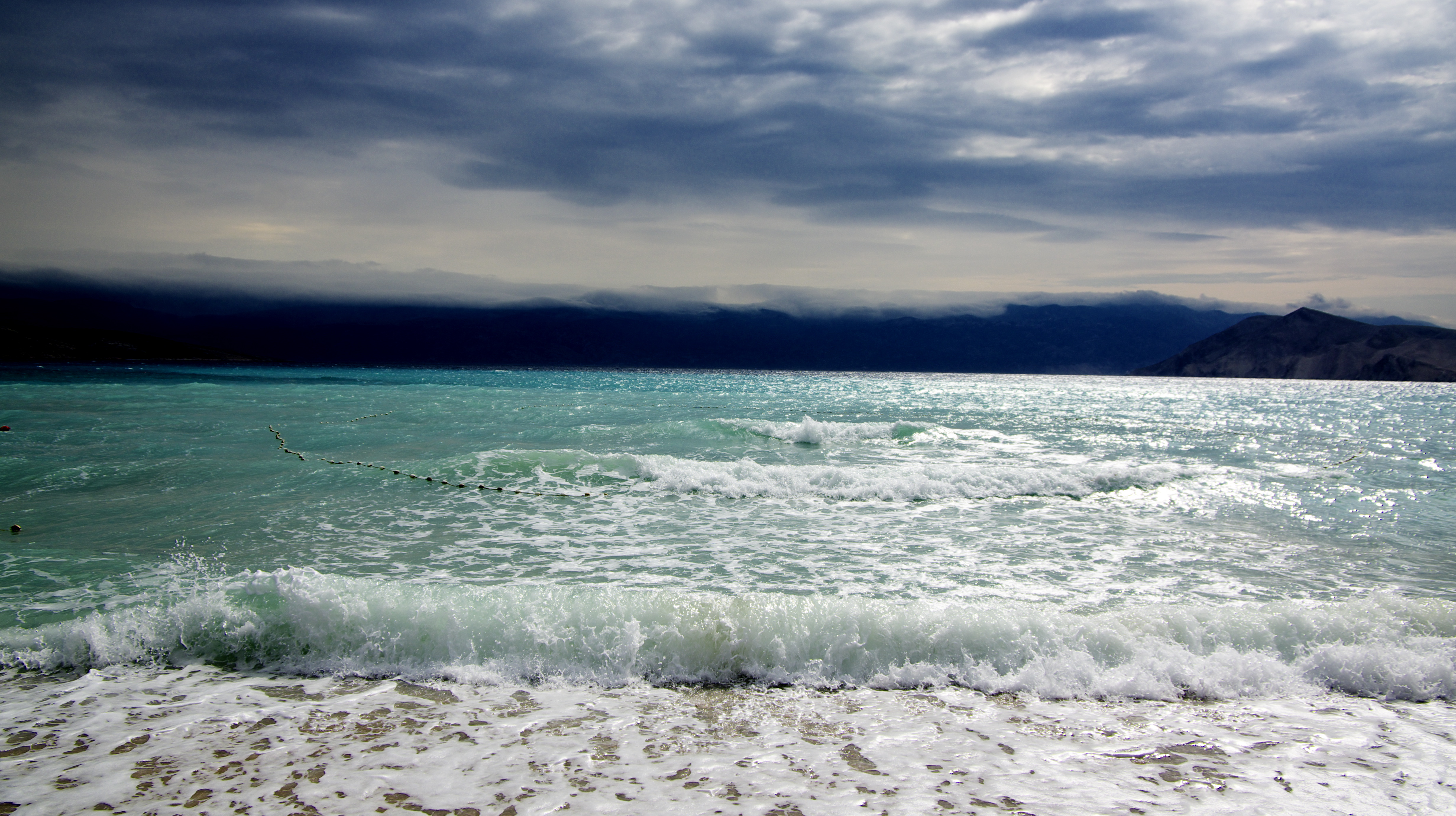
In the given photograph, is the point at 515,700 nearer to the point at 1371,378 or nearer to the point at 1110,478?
the point at 1110,478

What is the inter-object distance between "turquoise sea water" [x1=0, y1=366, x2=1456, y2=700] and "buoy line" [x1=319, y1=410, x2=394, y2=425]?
2410 millimetres

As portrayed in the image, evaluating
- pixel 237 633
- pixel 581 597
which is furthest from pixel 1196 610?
pixel 237 633

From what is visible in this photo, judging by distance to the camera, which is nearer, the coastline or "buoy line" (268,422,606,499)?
the coastline

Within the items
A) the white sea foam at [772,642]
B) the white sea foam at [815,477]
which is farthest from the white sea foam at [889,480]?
the white sea foam at [772,642]

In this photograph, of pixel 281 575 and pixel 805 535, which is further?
pixel 805 535

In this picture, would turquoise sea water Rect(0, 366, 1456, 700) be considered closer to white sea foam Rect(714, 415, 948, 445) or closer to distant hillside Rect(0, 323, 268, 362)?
white sea foam Rect(714, 415, 948, 445)

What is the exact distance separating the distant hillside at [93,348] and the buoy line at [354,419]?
134022 mm

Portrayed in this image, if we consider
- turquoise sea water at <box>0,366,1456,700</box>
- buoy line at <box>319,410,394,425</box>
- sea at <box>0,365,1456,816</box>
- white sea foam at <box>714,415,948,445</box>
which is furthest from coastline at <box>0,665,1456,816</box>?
buoy line at <box>319,410,394,425</box>

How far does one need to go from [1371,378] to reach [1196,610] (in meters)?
243

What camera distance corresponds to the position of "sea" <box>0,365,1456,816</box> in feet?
12.3

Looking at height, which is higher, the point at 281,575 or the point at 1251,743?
the point at 281,575

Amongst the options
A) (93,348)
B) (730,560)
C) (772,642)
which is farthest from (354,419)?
(93,348)

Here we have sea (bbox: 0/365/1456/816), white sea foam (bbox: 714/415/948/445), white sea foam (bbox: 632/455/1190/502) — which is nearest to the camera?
sea (bbox: 0/365/1456/816)

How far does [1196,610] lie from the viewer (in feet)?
20.3
